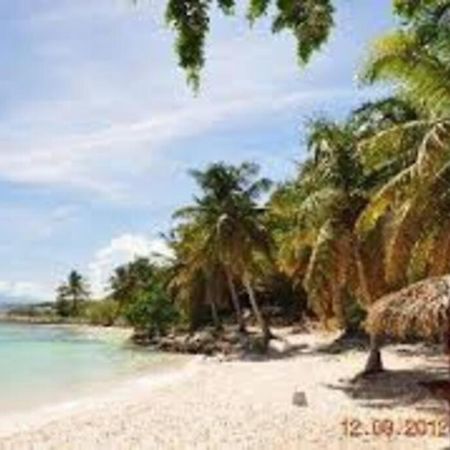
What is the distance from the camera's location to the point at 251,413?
1884 centimetres

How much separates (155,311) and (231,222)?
1533 centimetres

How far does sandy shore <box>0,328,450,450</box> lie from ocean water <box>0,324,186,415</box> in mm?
2026

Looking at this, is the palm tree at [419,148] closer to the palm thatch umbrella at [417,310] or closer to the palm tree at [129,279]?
the palm thatch umbrella at [417,310]

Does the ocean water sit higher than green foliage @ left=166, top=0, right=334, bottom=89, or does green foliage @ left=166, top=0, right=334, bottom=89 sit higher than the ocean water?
green foliage @ left=166, top=0, right=334, bottom=89

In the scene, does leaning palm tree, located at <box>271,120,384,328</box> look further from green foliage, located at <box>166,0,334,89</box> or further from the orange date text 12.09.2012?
green foliage, located at <box>166,0,334,89</box>

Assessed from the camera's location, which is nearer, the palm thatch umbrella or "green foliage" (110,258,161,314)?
the palm thatch umbrella

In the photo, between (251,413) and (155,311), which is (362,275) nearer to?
(251,413)

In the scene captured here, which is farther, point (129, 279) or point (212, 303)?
point (129, 279)

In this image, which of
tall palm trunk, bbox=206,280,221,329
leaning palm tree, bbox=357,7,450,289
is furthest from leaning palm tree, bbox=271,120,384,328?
tall palm trunk, bbox=206,280,221,329

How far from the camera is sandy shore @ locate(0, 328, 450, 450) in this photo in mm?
15758

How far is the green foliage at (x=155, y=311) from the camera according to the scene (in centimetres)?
5064

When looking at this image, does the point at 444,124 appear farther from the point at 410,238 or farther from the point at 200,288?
the point at 200,288

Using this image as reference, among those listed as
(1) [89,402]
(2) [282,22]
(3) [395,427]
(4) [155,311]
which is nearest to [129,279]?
(4) [155,311]

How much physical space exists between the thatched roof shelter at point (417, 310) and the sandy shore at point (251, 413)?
65.2 inches
